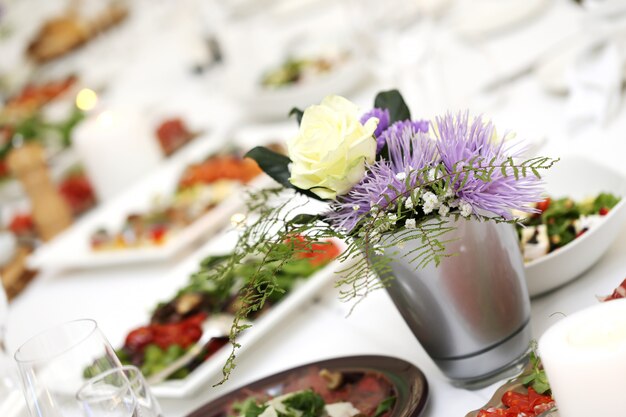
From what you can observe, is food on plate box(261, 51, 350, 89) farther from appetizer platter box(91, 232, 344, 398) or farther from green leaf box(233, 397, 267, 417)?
green leaf box(233, 397, 267, 417)

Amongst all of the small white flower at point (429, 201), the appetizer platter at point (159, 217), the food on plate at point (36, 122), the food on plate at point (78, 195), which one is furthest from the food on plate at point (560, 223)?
the food on plate at point (36, 122)

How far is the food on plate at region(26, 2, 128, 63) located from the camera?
3.62 m

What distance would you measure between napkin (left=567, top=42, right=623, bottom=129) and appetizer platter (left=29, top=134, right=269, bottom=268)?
0.57 m

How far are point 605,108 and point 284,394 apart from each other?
0.65 meters

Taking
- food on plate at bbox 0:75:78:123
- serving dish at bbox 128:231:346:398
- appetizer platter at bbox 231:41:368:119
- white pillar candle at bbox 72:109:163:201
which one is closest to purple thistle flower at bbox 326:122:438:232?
serving dish at bbox 128:231:346:398

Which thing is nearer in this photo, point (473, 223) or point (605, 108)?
point (473, 223)

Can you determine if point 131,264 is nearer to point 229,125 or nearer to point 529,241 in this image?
point 229,125

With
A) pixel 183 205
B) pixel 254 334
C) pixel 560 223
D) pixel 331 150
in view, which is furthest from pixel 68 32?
pixel 331 150

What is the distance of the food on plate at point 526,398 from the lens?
63 cm

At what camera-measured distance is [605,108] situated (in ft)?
4.05

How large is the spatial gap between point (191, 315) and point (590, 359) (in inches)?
28.1

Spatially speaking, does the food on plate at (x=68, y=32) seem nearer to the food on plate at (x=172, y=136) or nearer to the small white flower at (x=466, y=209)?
the food on plate at (x=172, y=136)

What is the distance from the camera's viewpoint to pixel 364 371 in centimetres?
83

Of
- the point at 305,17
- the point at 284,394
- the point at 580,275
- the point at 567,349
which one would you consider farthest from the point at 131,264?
the point at 305,17
